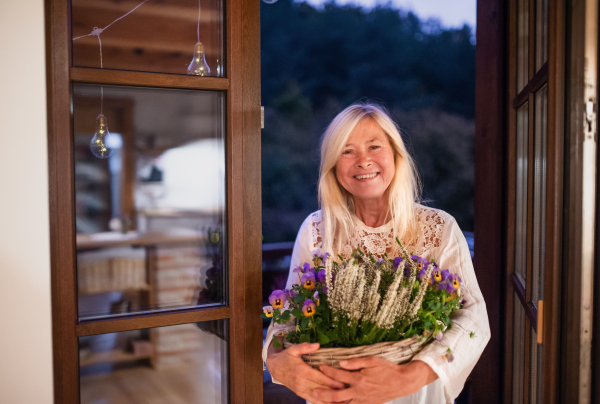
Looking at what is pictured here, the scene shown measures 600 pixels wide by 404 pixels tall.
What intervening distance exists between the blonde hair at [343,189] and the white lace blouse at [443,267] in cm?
4

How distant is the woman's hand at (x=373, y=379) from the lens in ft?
4.12

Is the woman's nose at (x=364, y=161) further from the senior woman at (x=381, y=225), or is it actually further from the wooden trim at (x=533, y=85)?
the wooden trim at (x=533, y=85)

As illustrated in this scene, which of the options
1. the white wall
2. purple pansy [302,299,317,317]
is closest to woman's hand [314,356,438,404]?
purple pansy [302,299,317,317]

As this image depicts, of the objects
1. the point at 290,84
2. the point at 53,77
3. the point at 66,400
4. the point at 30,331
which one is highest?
the point at 290,84

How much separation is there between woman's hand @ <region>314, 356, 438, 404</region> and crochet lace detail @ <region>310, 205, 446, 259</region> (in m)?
0.46

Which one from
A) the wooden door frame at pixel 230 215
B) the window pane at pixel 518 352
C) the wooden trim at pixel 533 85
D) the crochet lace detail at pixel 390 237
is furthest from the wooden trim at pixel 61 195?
the window pane at pixel 518 352

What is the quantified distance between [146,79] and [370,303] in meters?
0.92

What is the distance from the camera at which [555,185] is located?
1.01 metres

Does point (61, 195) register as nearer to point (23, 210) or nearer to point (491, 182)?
point (23, 210)

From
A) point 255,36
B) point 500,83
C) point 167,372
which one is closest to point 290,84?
point 500,83

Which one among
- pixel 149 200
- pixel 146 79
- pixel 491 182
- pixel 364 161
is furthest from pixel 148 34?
pixel 491 182

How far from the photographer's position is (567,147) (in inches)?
39.1

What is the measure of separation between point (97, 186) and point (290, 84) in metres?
4.75

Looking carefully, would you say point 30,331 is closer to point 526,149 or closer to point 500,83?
point 526,149
